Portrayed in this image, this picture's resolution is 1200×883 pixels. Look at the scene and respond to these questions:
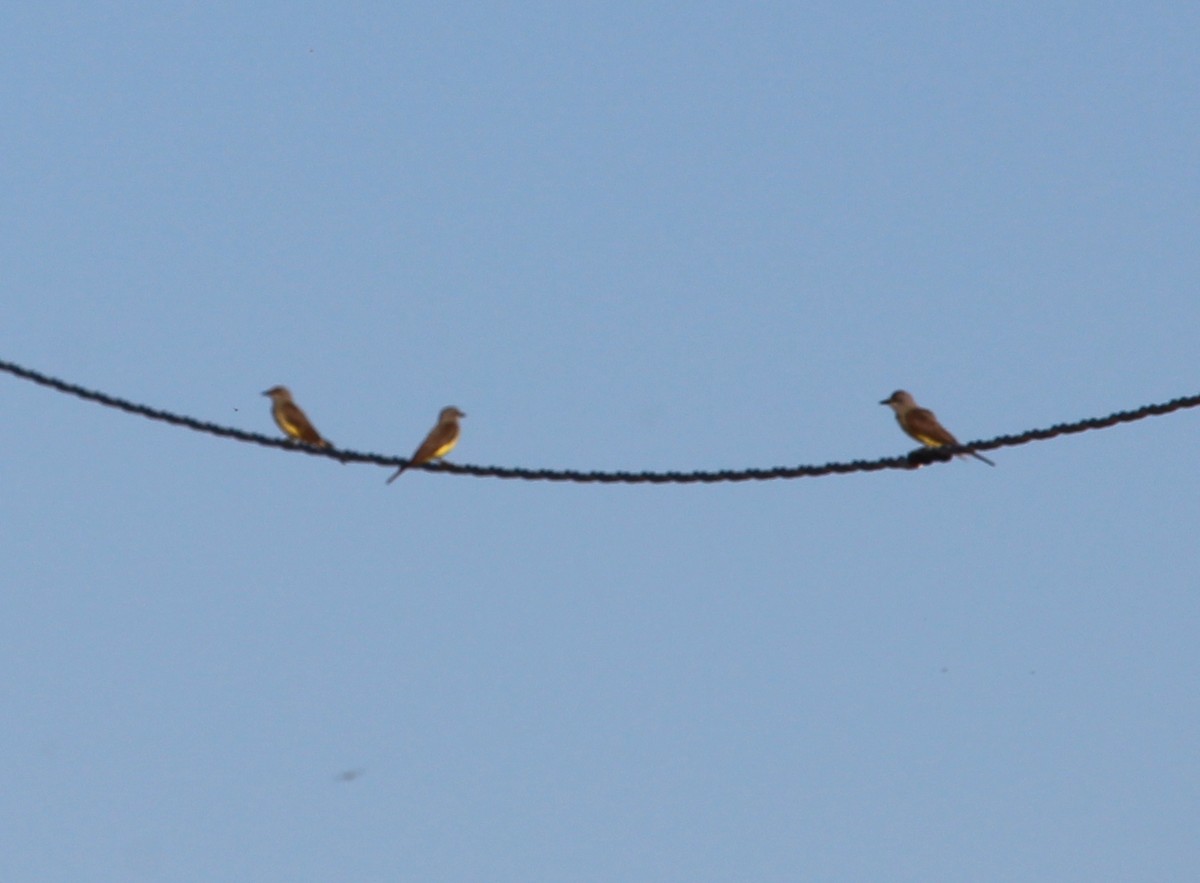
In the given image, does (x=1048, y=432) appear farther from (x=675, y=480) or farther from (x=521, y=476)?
(x=521, y=476)

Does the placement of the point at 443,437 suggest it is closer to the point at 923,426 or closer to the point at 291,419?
the point at 291,419

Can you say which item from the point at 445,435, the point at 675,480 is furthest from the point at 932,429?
the point at 675,480

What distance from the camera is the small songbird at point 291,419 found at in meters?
14.2

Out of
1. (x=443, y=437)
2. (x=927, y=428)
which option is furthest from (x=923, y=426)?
(x=443, y=437)

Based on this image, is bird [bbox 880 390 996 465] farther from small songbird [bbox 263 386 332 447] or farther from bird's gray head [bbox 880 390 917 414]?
small songbird [bbox 263 386 332 447]

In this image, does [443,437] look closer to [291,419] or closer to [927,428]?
[291,419]

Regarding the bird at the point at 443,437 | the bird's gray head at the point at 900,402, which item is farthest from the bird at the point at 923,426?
the bird at the point at 443,437

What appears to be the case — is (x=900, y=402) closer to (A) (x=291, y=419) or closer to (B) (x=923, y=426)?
(B) (x=923, y=426)

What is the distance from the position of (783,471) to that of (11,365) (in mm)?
3119

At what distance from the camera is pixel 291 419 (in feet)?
46.8

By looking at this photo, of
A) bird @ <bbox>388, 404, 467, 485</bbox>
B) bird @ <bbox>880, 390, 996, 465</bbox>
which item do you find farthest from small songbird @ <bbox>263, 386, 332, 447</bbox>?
bird @ <bbox>880, 390, 996, 465</bbox>

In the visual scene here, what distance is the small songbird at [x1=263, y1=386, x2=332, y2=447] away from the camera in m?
14.2

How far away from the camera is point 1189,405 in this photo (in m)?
8.62

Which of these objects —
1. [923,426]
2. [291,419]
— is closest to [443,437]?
[291,419]
